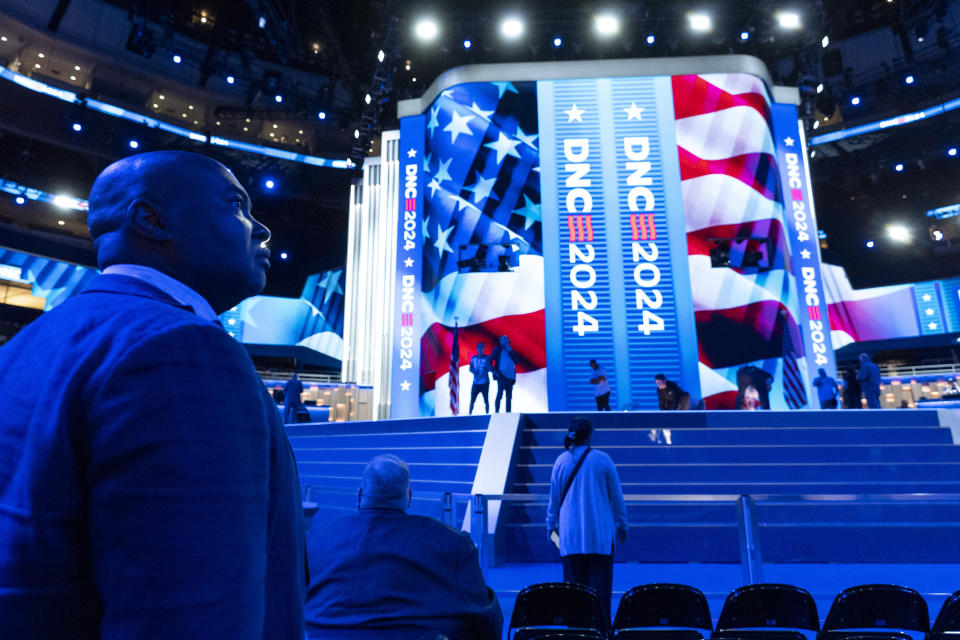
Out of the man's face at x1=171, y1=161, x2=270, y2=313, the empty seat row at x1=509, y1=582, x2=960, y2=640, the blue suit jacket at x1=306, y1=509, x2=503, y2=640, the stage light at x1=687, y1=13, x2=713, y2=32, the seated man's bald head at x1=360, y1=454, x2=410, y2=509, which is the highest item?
the stage light at x1=687, y1=13, x2=713, y2=32

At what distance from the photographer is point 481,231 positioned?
698 inches

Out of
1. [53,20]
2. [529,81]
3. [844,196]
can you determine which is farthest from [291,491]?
[844,196]

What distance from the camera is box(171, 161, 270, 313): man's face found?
3.28 feet

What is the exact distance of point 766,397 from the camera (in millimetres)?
14406

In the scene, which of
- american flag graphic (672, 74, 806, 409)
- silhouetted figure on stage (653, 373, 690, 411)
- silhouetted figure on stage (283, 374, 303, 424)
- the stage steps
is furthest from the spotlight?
silhouetted figure on stage (283, 374, 303, 424)

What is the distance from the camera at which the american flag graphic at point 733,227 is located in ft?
54.1

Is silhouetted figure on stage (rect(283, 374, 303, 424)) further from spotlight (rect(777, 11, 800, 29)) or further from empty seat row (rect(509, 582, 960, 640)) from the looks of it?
spotlight (rect(777, 11, 800, 29))

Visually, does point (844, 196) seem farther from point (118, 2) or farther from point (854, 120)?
point (118, 2)

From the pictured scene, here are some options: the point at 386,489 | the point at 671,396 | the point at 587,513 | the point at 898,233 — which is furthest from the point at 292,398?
the point at 898,233

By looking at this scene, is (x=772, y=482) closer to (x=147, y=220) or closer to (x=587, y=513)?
(x=587, y=513)

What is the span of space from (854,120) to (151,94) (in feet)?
103

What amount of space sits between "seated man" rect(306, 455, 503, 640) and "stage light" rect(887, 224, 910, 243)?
35146mm

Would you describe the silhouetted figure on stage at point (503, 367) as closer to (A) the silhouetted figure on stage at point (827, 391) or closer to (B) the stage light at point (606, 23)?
(A) the silhouetted figure on stage at point (827, 391)

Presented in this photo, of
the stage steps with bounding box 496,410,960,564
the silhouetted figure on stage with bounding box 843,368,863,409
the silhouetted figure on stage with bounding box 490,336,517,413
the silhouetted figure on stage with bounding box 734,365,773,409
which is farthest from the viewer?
the silhouetted figure on stage with bounding box 734,365,773,409
